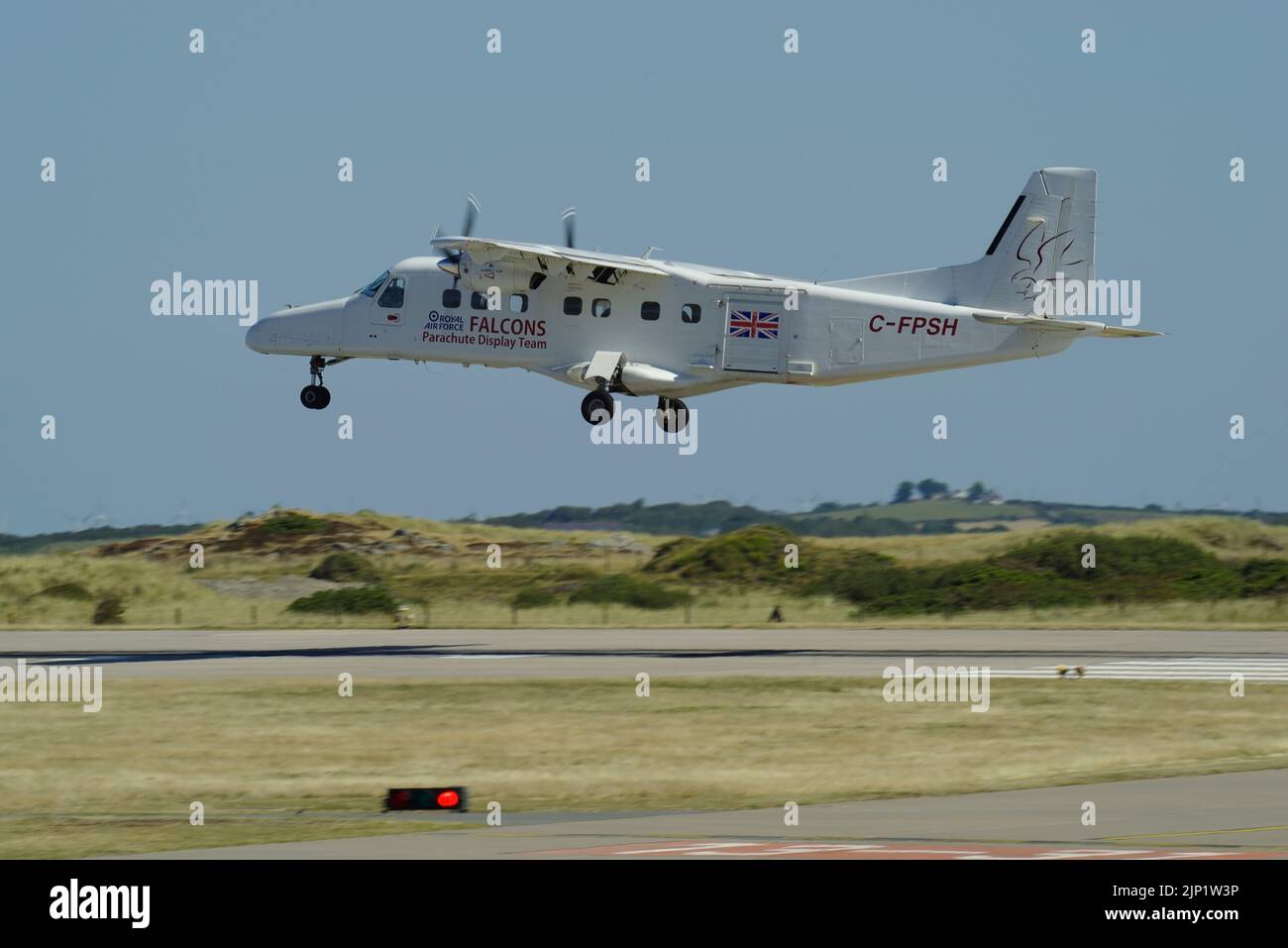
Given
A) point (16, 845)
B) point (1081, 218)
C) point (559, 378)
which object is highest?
point (1081, 218)

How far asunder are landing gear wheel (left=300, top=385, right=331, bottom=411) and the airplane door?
9983mm

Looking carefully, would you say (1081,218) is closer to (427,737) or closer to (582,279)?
(582,279)

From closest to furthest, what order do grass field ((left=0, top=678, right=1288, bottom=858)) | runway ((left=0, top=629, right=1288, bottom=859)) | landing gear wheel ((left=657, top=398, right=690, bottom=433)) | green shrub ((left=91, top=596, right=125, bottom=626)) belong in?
runway ((left=0, top=629, right=1288, bottom=859)), grass field ((left=0, top=678, right=1288, bottom=858)), landing gear wheel ((left=657, top=398, right=690, bottom=433)), green shrub ((left=91, top=596, right=125, bottom=626))

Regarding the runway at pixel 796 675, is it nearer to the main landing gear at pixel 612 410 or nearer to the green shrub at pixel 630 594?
the main landing gear at pixel 612 410

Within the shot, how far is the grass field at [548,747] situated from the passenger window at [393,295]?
34.8 ft

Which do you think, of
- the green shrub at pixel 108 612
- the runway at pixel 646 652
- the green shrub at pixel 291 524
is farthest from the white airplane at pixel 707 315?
the green shrub at pixel 291 524

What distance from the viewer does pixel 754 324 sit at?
38562mm

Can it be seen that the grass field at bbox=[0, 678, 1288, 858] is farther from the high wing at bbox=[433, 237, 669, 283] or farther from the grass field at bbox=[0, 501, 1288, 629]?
the grass field at bbox=[0, 501, 1288, 629]

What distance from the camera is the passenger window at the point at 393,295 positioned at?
1586 inches

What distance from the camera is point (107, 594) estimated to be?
58.8 metres

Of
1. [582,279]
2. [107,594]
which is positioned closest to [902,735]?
[582,279]

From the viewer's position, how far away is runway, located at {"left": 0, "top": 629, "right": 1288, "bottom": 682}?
1366 inches

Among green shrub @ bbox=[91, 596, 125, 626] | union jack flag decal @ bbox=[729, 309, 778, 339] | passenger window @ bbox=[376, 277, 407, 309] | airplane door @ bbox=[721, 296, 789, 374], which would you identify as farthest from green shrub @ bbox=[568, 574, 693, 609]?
union jack flag decal @ bbox=[729, 309, 778, 339]
